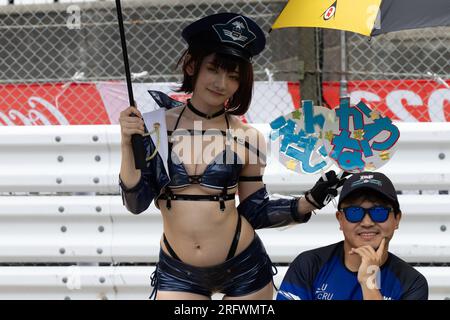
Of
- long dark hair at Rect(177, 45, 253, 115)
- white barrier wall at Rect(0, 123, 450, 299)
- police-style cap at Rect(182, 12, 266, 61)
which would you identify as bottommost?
white barrier wall at Rect(0, 123, 450, 299)

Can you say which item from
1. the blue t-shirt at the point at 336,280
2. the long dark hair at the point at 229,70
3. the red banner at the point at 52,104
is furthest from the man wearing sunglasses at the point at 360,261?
the red banner at the point at 52,104

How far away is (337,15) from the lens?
133 inches

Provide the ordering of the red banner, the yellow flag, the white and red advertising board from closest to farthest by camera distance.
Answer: the yellow flag → the white and red advertising board → the red banner

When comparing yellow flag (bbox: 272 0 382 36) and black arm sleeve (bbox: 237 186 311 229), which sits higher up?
yellow flag (bbox: 272 0 382 36)

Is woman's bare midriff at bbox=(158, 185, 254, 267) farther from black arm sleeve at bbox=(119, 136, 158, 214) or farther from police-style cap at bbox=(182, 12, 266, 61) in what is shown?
police-style cap at bbox=(182, 12, 266, 61)

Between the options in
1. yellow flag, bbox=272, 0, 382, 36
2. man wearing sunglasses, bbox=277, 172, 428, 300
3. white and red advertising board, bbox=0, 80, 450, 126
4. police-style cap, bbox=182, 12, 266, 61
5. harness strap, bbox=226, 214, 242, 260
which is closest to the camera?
yellow flag, bbox=272, 0, 382, 36

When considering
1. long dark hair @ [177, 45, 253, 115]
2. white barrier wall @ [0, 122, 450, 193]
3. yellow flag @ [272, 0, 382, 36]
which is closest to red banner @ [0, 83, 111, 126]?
white barrier wall @ [0, 122, 450, 193]

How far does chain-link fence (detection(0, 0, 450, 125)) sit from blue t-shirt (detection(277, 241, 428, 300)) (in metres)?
2.13

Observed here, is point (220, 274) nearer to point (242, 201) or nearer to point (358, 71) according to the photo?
point (242, 201)

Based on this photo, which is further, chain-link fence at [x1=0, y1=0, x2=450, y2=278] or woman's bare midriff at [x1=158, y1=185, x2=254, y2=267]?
chain-link fence at [x1=0, y1=0, x2=450, y2=278]

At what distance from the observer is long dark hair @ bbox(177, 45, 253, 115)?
143 inches

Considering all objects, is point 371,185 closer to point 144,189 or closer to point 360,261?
point 360,261

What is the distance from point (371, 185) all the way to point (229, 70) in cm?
74
